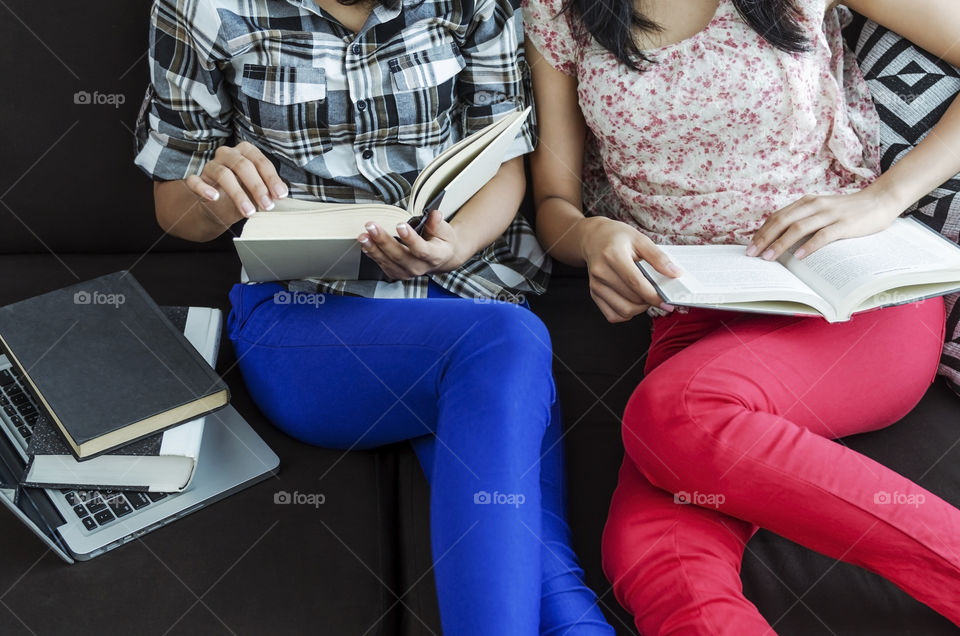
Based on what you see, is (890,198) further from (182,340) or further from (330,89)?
(182,340)

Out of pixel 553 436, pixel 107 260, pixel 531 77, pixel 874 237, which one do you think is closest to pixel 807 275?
pixel 874 237

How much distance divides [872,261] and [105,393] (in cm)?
89

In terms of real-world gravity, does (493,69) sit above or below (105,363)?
above

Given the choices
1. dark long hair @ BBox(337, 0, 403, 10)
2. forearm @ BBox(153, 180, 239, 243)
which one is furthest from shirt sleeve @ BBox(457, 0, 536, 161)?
forearm @ BBox(153, 180, 239, 243)

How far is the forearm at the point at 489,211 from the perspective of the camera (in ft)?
3.69

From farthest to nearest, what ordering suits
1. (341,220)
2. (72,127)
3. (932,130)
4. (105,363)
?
1. (72,127)
2. (932,130)
3. (105,363)
4. (341,220)

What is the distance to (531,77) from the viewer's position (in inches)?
48.4

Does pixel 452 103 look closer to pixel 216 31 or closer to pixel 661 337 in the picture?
pixel 216 31

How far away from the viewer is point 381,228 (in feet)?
2.96

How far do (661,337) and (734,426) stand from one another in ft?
0.89

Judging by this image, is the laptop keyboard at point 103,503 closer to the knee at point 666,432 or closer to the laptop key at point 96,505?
the laptop key at point 96,505

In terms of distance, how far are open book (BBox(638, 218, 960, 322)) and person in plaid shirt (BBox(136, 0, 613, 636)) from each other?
203 millimetres

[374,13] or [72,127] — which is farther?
[72,127]

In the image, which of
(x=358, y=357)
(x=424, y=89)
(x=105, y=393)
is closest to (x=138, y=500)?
(x=105, y=393)
